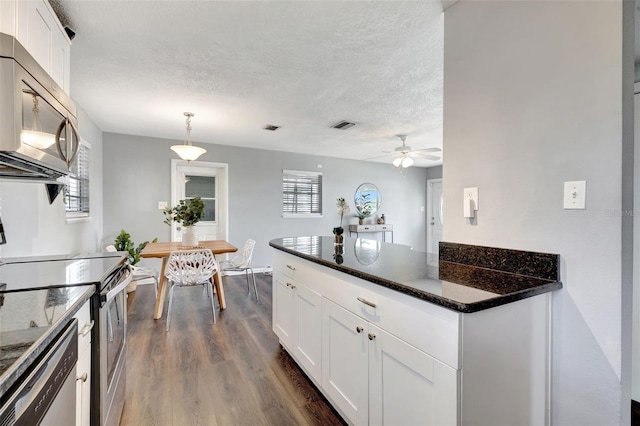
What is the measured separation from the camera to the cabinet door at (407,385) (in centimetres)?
98

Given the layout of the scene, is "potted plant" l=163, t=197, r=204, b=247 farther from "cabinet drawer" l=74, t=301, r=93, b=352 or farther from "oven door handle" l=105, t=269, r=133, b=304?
"cabinet drawer" l=74, t=301, r=93, b=352

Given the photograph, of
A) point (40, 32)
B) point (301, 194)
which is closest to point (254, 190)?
point (301, 194)

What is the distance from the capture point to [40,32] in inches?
55.6

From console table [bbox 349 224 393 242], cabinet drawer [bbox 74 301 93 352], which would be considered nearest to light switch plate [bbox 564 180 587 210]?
cabinet drawer [bbox 74 301 93 352]

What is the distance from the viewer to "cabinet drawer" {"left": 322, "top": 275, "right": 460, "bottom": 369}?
37.9 inches

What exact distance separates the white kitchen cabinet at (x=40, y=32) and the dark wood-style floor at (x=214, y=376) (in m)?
1.92

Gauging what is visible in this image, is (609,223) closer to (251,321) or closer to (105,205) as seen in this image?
(251,321)

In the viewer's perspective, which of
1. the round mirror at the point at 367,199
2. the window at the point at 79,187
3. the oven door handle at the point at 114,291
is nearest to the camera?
the oven door handle at the point at 114,291

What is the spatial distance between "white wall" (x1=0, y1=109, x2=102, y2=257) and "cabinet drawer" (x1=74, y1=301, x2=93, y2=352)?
126cm

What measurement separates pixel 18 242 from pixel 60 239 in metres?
0.86

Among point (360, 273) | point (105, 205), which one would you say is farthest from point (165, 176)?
point (360, 273)

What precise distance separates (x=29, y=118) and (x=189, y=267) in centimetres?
219

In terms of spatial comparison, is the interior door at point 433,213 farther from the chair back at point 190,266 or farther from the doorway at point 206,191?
the chair back at point 190,266

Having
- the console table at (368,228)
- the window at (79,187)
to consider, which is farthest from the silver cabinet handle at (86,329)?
the console table at (368,228)
